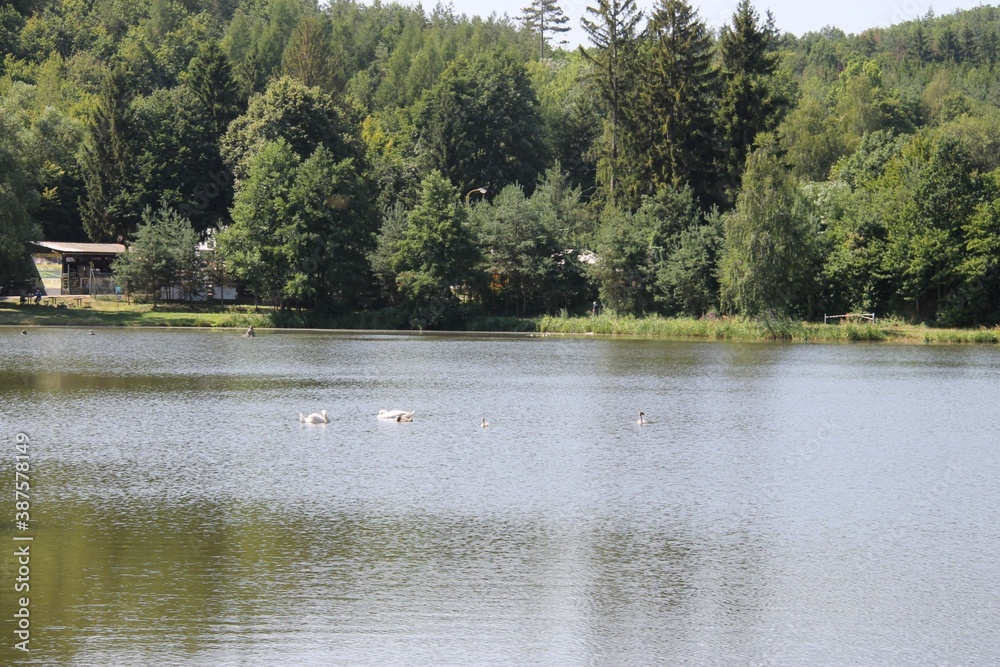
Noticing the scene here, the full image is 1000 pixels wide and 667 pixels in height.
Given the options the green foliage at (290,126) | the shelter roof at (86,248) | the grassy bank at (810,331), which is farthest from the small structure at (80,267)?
the grassy bank at (810,331)

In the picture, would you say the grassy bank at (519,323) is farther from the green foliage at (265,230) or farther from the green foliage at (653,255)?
the green foliage at (265,230)

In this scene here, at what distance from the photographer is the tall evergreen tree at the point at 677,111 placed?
9106 cm

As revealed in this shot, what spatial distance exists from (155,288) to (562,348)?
3901 centimetres

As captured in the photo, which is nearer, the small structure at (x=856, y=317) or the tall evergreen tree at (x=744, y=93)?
the small structure at (x=856, y=317)

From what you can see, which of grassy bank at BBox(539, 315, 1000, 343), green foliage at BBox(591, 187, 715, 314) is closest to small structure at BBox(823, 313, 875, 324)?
grassy bank at BBox(539, 315, 1000, 343)

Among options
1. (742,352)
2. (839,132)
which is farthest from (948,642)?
(839,132)

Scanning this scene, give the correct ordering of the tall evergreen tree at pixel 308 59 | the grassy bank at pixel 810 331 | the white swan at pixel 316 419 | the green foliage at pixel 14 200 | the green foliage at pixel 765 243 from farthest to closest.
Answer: the tall evergreen tree at pixel 308 59, the green foliage at pixel 14 200, the grassy bank at pixel 810 331, the green foliage at pixel 765 243, the white swan at pixel 316 419

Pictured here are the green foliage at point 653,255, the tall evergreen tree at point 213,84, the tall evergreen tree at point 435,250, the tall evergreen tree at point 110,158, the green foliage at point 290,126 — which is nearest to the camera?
the green foliage at point 653,255

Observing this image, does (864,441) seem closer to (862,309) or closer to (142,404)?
(142,404)

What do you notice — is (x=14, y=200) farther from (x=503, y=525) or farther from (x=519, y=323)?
(x=503, y=525)

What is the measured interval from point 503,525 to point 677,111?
72821mm

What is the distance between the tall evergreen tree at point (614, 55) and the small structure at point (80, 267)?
149ft

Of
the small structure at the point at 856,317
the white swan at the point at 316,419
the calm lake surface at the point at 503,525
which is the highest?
the small structure at the point at 856,317

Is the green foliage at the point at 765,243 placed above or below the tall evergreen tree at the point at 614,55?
below
